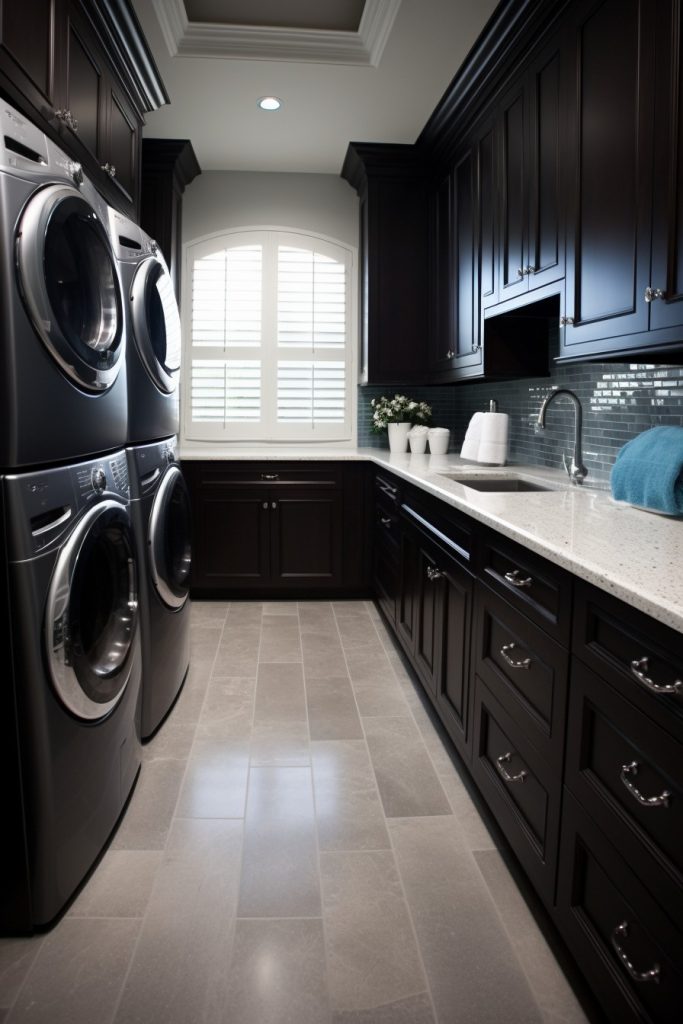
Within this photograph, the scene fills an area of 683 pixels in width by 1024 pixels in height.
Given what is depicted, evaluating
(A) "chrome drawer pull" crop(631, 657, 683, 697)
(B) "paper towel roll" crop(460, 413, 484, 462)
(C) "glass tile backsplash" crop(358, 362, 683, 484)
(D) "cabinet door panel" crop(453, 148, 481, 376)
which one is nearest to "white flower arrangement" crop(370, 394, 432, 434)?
(C) "glass tile backsplash" crop(358, 362, 683, 484)

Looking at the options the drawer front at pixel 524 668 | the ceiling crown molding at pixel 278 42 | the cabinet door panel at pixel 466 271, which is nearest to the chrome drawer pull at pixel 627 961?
the drawer front at pixel 524 668

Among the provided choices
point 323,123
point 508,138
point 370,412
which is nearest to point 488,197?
point 508,138

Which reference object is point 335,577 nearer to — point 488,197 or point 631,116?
point 488,197

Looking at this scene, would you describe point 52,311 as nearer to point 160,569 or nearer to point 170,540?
point 160,569

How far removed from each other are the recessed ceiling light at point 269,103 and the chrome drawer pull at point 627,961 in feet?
12.7

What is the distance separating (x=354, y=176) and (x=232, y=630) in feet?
9.78

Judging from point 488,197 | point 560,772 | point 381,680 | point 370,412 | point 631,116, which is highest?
point 488,197

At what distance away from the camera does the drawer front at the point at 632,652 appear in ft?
3.69

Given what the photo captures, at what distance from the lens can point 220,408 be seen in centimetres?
507

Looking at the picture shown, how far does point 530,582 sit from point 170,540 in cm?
154

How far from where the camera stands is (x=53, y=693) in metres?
1.65

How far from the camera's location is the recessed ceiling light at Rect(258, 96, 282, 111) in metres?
3.83

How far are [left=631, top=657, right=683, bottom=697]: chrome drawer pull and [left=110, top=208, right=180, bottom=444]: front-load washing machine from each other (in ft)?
5.48

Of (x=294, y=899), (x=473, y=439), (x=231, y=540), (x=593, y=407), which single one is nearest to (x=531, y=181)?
(x=593, y=407)
